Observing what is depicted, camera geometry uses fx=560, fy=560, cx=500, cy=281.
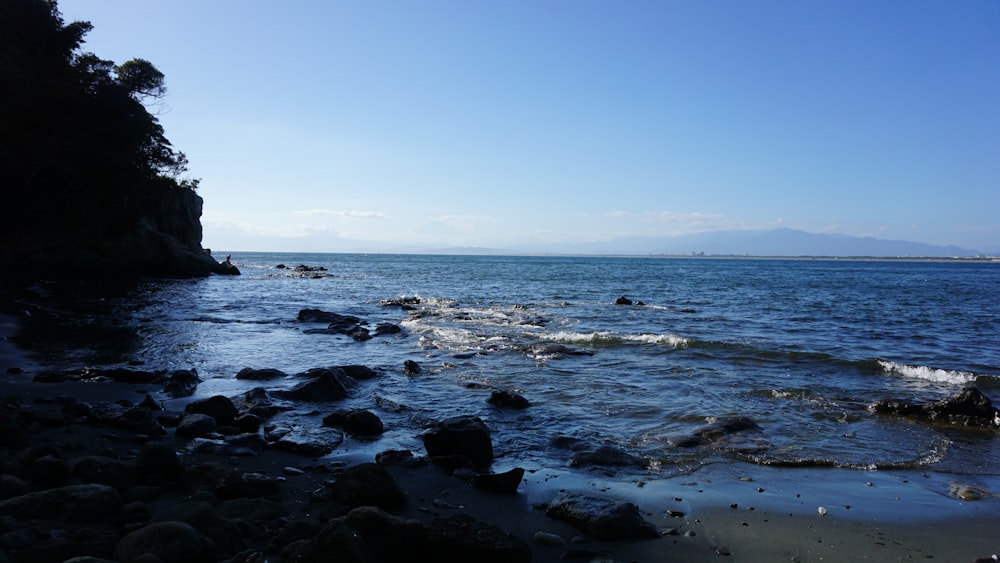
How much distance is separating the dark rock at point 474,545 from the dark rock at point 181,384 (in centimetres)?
828

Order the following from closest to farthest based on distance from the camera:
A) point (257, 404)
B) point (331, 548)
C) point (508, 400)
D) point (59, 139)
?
point (331, 548)
point (257, 404)
point (508, 400)
point (59, 139)

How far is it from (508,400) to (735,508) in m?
5.14

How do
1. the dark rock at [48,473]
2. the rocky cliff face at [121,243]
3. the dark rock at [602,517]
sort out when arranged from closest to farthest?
the dark rock at [602,517], the dark rock at [48,473], the rocky cliff face at [121,243]

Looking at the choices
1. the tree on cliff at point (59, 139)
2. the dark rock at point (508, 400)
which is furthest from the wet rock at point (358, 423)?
the tree on cliff at point (59, 139)

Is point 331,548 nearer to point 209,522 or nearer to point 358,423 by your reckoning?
point 209,522

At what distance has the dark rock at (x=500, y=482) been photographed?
6488mm

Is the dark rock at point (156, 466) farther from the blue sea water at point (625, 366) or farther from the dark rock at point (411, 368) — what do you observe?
the dark rock at point (411, 368)

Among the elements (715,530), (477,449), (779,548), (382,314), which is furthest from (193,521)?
(382,314)

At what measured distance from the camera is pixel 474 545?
4684 millimetres

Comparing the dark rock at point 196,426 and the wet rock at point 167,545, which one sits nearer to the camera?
the wet rock at point 167,545

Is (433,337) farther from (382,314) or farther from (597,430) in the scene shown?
(597,430)

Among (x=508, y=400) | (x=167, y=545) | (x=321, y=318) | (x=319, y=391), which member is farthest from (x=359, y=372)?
(x=321, y=318)

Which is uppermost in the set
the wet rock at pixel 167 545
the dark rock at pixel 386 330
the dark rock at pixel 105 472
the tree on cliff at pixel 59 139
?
the tree on cliff at pixel 59 139

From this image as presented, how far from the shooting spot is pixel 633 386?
1266cm
